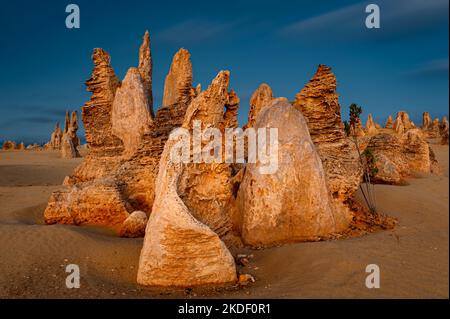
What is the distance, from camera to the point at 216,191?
827cm

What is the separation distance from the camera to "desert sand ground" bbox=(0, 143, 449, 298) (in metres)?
5.31

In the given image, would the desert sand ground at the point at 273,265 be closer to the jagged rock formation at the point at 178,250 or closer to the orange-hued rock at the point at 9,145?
the jagged rock formation at the point at 178,250

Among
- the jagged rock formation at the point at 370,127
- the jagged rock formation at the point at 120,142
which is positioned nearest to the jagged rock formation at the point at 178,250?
the jagged rock formation at the point at 120,142

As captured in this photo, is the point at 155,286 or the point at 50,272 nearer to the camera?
the point at 155,286

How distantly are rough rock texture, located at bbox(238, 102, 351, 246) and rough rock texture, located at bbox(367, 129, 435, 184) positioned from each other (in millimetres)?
8733

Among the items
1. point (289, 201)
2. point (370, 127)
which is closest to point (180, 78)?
point (289, 201)

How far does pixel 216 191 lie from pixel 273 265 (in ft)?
7.40

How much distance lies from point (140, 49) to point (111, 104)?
383cm

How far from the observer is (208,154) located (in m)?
7.91

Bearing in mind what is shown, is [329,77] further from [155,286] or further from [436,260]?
[155,286]

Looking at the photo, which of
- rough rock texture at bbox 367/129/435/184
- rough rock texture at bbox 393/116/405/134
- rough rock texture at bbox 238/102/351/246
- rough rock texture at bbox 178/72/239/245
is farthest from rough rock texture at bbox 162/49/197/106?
rough rock texture at bbox 393/116/405/134

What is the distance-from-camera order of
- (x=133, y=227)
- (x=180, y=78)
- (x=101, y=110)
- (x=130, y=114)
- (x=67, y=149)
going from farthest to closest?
(x=67, y=149), (x=180, y=78), (x=101, y=110), (x=130, y=114), (x=133, y=227)

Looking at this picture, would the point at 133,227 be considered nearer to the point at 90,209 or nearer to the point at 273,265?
the point at 90,209
